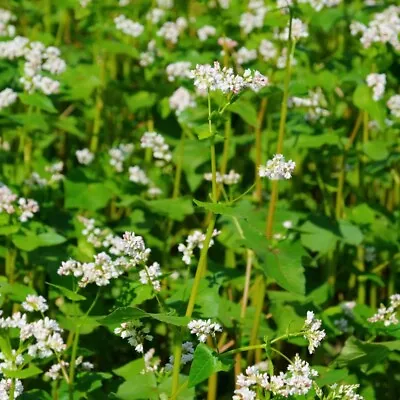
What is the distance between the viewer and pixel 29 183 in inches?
131

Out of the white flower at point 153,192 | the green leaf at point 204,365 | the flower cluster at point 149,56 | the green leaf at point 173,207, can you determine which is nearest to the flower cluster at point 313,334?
the green leaf at point 204,365

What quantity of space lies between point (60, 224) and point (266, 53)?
119 cm

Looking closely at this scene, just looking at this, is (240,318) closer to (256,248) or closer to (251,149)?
(256,248)

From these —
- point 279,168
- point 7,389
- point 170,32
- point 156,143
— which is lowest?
point 7,389

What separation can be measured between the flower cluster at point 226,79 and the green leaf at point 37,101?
126 centimetres

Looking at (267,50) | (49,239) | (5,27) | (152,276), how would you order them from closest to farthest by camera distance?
(152,276) → (49,239) → (267,50) → (5,27)

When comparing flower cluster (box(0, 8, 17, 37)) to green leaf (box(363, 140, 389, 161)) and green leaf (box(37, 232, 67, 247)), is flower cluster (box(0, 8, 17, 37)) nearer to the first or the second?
green leaf (box(37, 232, 67, 247))

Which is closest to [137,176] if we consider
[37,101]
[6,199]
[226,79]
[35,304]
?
[37,101]

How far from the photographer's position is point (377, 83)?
11.0 ft

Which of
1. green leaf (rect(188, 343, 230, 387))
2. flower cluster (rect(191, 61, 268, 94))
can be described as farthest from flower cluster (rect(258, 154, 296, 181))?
green leaf (rect(188, 343, 230, 387))

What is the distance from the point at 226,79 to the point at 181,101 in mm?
1558

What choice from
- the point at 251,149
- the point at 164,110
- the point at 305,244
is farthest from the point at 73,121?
the point at 305,244

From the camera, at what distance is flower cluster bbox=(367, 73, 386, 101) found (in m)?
3.32

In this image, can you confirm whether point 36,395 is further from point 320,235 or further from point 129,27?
point 129,27
